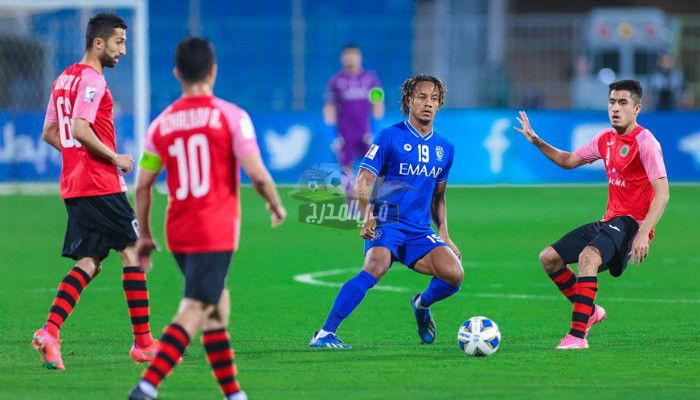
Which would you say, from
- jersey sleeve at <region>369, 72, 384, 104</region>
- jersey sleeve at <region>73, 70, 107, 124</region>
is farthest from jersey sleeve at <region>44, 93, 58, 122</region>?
jersey sleeve at <region>369, 72, 384, 104</region>

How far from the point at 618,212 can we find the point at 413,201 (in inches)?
60.0

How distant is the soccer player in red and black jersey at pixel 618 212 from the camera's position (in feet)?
28.6

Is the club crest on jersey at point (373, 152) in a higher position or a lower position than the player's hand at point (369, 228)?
higher

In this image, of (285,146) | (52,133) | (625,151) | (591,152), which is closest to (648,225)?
(625,151)

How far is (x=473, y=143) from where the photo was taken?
2453 cm

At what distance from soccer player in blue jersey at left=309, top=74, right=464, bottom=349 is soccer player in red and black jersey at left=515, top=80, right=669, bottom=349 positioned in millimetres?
816

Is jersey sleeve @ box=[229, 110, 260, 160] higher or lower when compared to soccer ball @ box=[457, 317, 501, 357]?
higher

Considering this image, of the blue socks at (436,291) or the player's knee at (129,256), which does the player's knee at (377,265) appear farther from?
the player's knee at (129,256)

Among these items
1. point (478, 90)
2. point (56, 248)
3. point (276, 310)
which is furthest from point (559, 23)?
point (276, 310)

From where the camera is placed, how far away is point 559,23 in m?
30.0

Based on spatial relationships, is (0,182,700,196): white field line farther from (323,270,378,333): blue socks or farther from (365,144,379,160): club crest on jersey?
(323,270,378,333): blue socks

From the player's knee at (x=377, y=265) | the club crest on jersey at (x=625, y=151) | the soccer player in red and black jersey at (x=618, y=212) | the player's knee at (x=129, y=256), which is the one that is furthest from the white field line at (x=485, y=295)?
the player's knee at (x=129, y=256)

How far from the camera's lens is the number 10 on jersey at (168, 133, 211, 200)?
243 inches

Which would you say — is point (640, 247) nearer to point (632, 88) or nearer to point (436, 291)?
point (632, 88)
